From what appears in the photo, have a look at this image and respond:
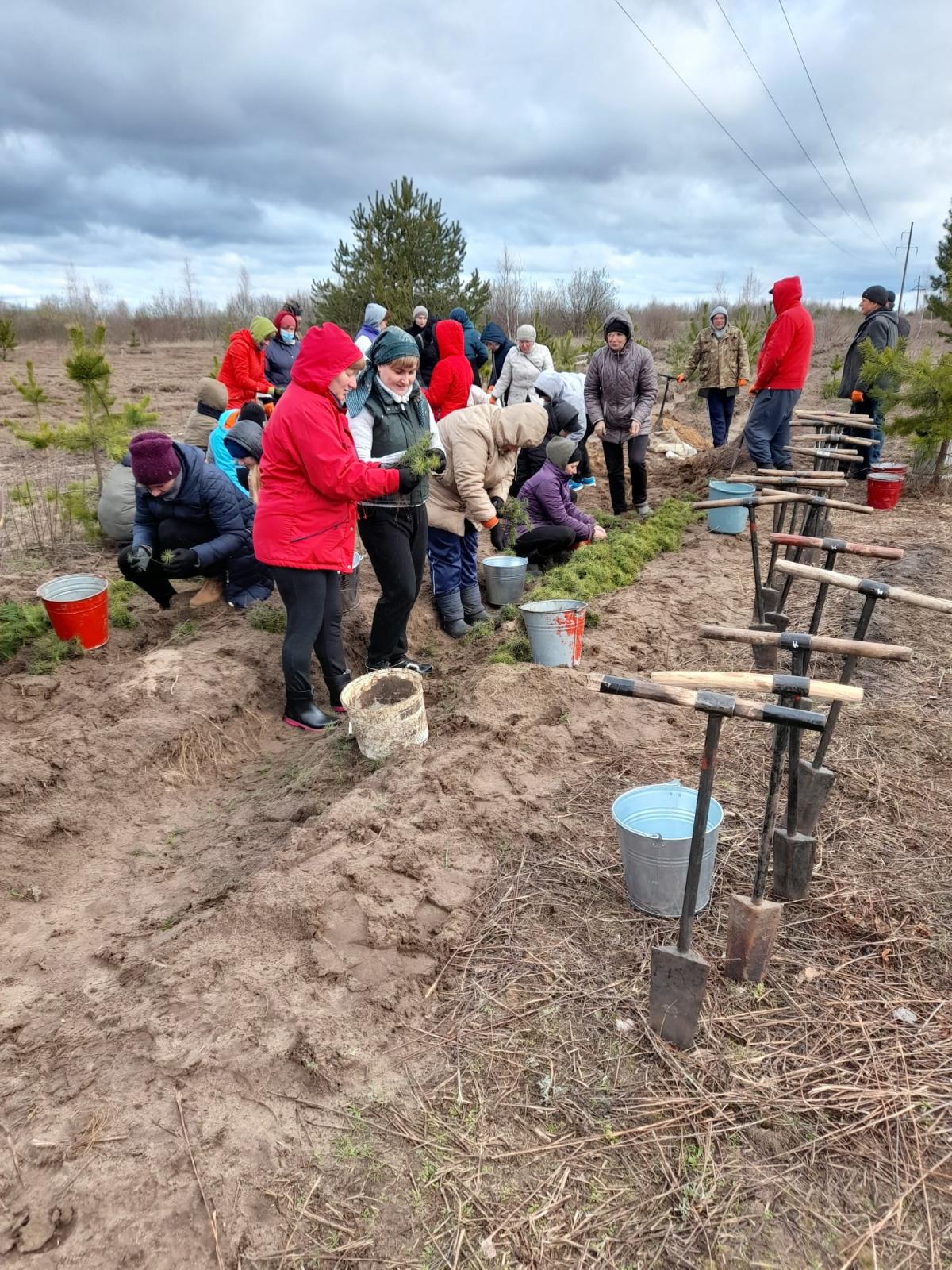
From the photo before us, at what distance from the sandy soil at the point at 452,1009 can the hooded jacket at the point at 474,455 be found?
1.43 meters

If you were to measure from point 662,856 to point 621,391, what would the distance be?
588cm

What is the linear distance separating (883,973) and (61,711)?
4.40 metres

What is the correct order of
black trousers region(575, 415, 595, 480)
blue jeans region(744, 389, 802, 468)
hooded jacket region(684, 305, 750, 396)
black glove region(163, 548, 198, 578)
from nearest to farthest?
black glove region(163, 548, 198, 578)
blue jeans region(744, 389, 802, 468)
black trousers region(575, 415, 595, 480)
hooded jacket region(684, 305, 750, 396)

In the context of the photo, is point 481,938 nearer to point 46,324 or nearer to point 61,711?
point 61,711

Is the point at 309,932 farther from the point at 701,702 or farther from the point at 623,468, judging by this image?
the point at 623,468

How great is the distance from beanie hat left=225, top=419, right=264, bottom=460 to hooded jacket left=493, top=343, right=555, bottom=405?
3112 mm

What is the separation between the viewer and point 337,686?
4707 millimetres

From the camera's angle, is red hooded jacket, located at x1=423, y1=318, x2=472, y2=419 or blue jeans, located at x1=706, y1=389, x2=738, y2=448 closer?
red hooded jacket, located at x1=423, y1=318, x2=472, y2=419

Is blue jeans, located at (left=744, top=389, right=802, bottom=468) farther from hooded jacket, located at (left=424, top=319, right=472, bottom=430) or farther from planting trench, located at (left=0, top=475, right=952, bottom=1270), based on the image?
planting trench, located at (left=0, top=475, right=952, bottom=1270)

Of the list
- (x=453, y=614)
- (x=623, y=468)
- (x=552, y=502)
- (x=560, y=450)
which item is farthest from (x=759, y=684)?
(x=623, y=468)

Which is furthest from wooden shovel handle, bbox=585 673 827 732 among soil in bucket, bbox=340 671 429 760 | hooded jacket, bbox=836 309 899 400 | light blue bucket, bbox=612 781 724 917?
hooded jacket, bbox=836 309 899 400

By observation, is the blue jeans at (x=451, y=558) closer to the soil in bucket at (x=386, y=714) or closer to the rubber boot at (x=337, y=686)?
the rubber boot at (x=337, y=686)

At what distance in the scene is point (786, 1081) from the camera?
2.17 metres

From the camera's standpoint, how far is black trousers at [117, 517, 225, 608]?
551cm
